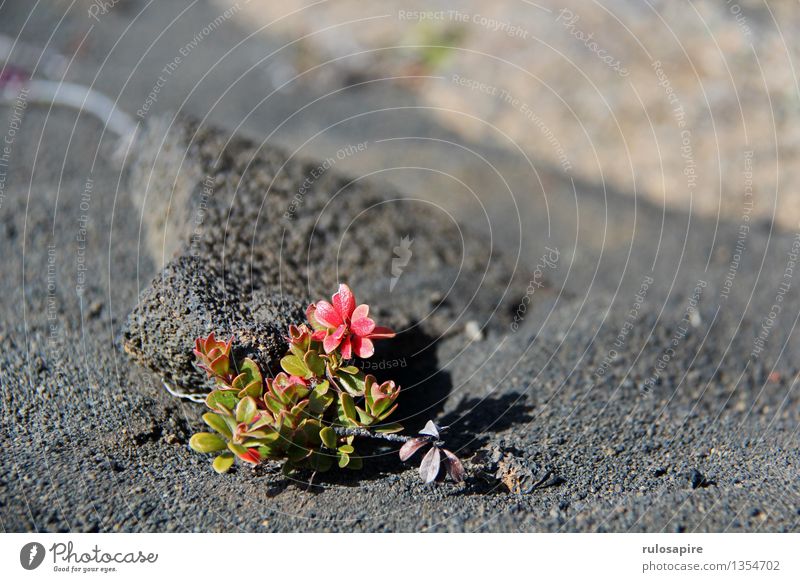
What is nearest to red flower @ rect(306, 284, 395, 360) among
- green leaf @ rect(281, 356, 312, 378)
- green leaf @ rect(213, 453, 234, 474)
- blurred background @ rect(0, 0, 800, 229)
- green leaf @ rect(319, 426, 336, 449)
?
green leaf @ rect(281, 356, 312, 378)

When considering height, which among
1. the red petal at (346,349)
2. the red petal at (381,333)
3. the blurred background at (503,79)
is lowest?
the red petal at (346,349)

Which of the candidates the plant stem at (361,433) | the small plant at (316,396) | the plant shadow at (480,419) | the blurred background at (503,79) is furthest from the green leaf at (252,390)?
the blurred background at (503,79)

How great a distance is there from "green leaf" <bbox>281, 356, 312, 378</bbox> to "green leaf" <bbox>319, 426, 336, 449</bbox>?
0.68 ft

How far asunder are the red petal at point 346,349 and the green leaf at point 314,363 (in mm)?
97

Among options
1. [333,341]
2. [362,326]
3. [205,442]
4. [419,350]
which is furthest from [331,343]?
[419,350]

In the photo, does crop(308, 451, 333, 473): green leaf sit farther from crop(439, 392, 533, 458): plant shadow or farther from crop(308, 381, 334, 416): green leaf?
crop(439, 392, 533, 458): plant shadow

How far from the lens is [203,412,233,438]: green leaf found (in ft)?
7.68

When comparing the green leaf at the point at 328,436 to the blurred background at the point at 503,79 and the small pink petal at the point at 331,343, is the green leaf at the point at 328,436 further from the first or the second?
the blurred background at the point at 503,79

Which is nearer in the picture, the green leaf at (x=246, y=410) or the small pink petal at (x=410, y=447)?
the green leaf at (x=246, y=410)

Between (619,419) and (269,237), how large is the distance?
5.87 feet

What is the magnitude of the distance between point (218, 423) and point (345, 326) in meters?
0.53

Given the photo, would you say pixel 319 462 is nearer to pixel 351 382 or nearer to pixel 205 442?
pixel 351 382

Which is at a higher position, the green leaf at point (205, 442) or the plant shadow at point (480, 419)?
the green leaf at point (205, 442)

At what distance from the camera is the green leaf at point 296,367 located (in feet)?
8.33
